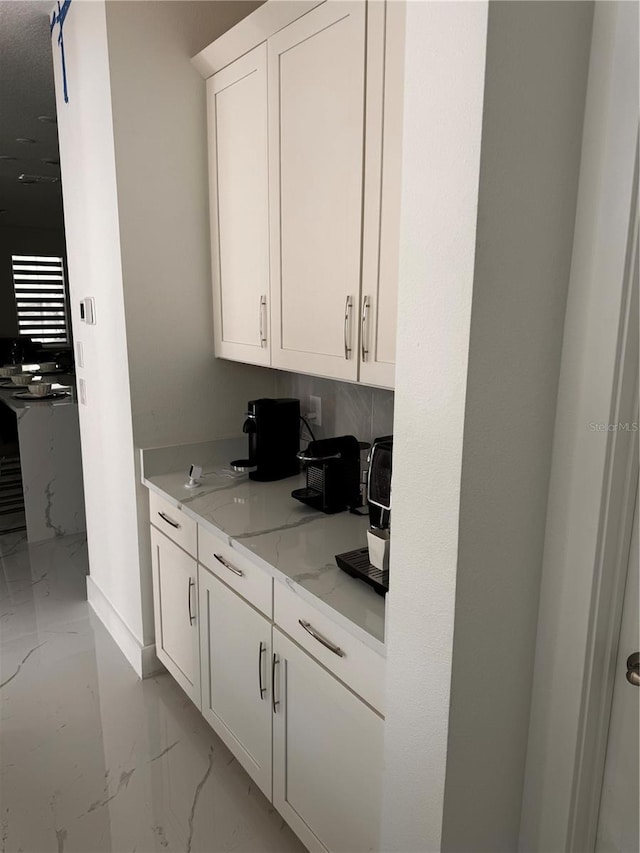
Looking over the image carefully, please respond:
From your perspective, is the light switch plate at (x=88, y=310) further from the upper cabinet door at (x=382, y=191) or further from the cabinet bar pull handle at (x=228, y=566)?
the upper cabinet door at (x=382, y=191)

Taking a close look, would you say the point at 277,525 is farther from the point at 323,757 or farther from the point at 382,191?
the point at 382,191

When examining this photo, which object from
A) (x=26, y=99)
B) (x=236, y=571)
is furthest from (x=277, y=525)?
(x=26, y=99)

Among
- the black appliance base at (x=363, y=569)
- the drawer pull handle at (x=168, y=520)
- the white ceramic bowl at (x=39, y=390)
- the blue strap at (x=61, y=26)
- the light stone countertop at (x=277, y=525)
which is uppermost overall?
the blue strap at (x=61, y=26)

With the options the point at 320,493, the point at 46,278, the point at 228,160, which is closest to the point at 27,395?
the point at 228,160

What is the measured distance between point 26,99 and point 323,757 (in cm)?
370

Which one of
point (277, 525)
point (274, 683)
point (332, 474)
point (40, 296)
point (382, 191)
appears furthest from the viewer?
point (40, 296)

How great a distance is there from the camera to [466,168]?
0.93m

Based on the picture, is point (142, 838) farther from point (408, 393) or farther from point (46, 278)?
point (46, 278)

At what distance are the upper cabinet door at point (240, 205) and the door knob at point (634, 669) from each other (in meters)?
1.52

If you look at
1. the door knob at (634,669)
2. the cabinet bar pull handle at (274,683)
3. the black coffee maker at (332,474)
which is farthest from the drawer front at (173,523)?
the door knob at (634,669)

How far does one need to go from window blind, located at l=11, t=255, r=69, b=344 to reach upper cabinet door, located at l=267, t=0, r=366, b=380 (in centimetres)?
781

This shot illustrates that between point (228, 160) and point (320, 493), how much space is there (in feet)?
4.20

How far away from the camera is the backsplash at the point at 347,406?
89.4 inches

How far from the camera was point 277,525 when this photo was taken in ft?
6.58
